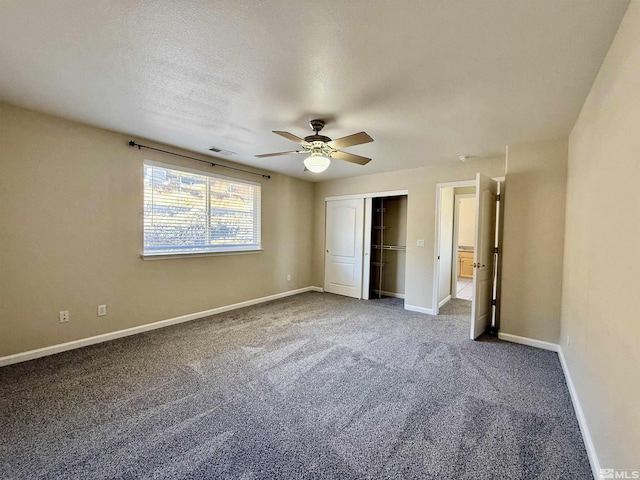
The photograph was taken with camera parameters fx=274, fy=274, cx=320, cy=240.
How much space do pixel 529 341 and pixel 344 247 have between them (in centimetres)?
338

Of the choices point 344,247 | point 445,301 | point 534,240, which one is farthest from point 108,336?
point 445,301

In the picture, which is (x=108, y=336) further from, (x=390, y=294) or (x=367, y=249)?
(x=390, y=294)

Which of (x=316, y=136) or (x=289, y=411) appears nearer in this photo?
(x=289, y=411)

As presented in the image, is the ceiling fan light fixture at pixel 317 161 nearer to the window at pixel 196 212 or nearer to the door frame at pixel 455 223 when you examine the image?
the window at pixel 196 212

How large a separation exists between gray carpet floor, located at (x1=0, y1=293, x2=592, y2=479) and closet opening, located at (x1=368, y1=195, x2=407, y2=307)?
2.46 metres

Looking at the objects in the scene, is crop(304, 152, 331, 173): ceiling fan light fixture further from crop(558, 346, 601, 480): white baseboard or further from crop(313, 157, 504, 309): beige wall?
crop(558, 346, 601, 480): white baseboard

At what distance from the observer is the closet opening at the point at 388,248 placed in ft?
19.0

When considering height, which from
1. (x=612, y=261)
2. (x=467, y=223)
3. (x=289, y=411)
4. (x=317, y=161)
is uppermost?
(x=317, y=161)

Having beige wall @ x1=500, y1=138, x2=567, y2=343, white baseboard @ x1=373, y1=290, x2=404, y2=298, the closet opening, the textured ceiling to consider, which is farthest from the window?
beige wall @ x1=500, y1=138, x2=567, y2=343

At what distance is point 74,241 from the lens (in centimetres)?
302

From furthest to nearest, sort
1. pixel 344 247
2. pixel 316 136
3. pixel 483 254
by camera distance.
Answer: pixel 344 247
pixel 483 254
pixel 316 136

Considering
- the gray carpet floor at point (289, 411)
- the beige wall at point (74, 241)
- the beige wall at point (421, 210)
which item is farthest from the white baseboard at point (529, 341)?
the beige wall at point (74, 241)

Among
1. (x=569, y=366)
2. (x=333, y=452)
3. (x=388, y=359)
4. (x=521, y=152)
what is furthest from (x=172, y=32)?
(x=569, y=366)

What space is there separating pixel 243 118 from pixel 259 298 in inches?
129
